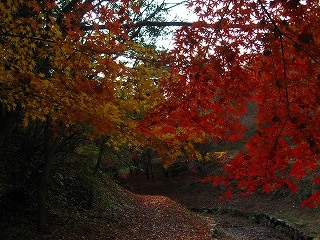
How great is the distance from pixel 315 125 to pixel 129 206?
11.1m

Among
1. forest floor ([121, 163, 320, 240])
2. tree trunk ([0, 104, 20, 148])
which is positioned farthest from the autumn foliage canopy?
forest floor ([121, 163, 320, 240])

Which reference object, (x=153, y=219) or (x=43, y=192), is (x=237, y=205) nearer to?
(x=153, y=219)

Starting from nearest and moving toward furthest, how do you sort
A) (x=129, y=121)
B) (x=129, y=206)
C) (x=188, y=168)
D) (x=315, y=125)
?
(x=315, y=125) → (x=129, y=121) → (x=129, y=206) → (x=188, y=168)

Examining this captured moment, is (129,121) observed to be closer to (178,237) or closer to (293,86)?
(293,86)

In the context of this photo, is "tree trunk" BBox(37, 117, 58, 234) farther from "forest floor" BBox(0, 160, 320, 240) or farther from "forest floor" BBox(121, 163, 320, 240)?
"forest floor" BBox(121, 163, 320, 240)

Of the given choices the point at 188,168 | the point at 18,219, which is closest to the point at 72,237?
the point at 18,219

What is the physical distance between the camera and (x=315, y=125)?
4.45 metres

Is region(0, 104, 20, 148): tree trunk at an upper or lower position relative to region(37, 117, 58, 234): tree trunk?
upper

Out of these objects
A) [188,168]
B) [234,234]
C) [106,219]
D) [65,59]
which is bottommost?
[234,234]

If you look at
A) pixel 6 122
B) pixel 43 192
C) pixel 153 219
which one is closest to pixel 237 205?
pixel 153 219

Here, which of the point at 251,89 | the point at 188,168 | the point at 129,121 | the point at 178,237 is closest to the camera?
the point at 251,89

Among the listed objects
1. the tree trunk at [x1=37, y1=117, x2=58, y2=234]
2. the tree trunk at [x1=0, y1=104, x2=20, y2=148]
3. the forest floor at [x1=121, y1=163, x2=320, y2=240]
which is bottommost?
the forest floor at [x1=121, y1=163, x2=320, y2=240]

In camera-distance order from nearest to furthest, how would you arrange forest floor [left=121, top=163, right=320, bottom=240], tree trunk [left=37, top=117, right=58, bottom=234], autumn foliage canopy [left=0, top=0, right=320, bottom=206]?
autumn foliage canopy [left=0, top=0, right=320, bottom=206]
tree trunk [left=37, top=117, right=58, bottom=234]
forest floor [left=121, top=163, right=320, bottom=240]

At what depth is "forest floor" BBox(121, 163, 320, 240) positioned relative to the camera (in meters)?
12.0
